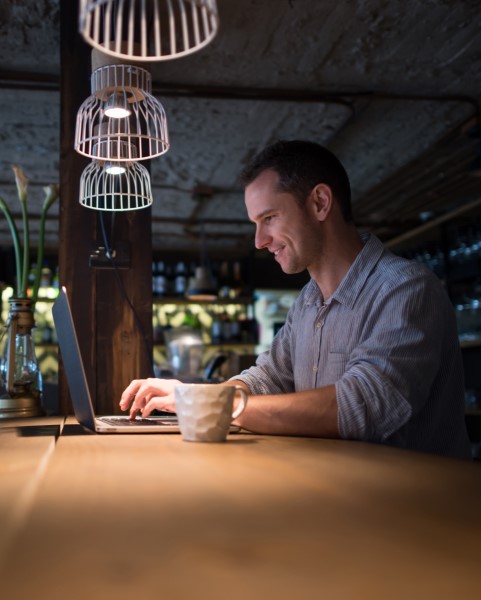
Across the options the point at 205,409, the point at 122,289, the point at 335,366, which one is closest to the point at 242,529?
the point at 205,409

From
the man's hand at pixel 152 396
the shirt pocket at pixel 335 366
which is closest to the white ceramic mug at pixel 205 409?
the man's hand at pixel 152 396

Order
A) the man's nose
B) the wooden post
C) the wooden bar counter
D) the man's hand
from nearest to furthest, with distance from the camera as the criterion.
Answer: the wooden bar counter < the man's hand < the man's nose < the wooden post

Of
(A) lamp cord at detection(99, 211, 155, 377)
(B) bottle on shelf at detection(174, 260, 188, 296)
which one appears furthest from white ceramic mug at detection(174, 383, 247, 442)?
(B) bottle on shelf at detection(174, 260, 188, 296)

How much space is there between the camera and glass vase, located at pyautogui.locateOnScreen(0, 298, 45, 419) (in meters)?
2.08

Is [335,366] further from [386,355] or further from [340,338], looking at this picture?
[386,355]

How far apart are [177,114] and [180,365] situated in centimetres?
182

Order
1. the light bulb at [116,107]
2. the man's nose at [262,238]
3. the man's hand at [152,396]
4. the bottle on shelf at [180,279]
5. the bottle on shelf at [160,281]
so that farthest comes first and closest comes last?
1. the bottle on shelf at [180,279]
2. the bottle on shelf at [160,281]
3. the man's nose at [262,238]
4. the light bulb at [116,107]
5. the man's hand at [152,396]

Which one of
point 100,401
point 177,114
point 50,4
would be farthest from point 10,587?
point 177,114

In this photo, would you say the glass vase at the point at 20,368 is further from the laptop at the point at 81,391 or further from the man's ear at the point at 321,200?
the man's ear at the point at 321,200

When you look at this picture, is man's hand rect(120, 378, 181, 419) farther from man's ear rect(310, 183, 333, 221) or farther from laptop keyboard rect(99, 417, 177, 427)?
man's ear rect(310, 183, 333, 221)

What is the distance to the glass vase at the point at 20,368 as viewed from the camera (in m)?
2.08

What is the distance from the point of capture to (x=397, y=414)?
53.0 inches

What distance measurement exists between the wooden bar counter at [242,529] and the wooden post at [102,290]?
1.48 metres

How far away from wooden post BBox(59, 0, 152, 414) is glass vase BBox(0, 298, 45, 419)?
252 mm
